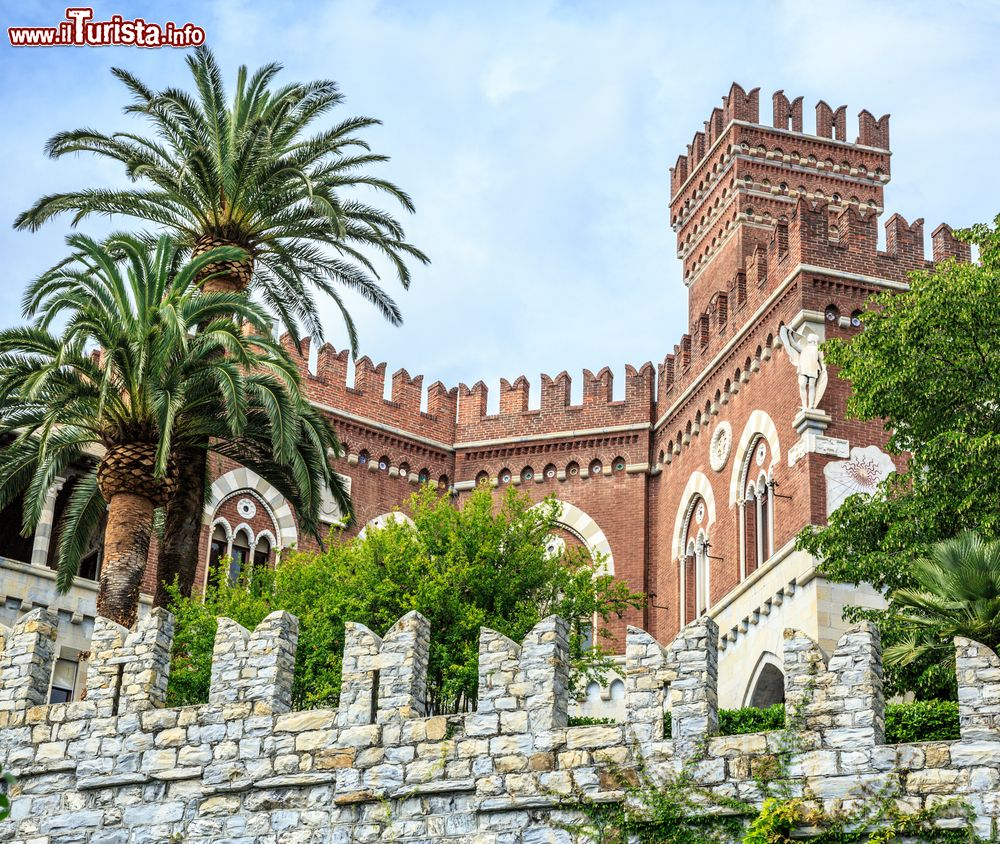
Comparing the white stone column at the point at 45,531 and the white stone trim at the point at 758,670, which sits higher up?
the white stone column at the point at 45,531

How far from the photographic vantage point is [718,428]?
35312 mm

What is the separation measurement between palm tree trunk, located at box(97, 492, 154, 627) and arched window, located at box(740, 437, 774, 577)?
1173 cm

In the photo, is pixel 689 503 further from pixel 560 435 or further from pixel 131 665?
pixel 131 665

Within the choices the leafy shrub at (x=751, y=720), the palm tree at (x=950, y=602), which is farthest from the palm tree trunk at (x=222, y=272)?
the palm tree at (x=950, y=602)

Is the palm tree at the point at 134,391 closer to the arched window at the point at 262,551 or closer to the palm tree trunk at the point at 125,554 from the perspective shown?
the palm tree trunk at the point at 125,554

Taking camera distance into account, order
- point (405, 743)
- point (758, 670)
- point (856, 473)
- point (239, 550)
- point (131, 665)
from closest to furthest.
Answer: point (405, 743) < point (131, 665) < point (856, 473) < point (758, 670) < point (239, 550)

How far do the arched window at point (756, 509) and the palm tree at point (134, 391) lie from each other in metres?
9.12

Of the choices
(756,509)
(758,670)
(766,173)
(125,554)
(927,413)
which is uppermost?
(766,173)

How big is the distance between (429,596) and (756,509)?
859cm

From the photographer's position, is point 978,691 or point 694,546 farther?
point 694,546

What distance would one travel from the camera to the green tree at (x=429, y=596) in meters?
26.5

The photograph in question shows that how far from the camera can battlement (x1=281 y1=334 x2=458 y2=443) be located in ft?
127

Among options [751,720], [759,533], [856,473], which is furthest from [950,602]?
[759,533]

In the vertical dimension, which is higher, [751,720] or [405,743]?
[751,720]
